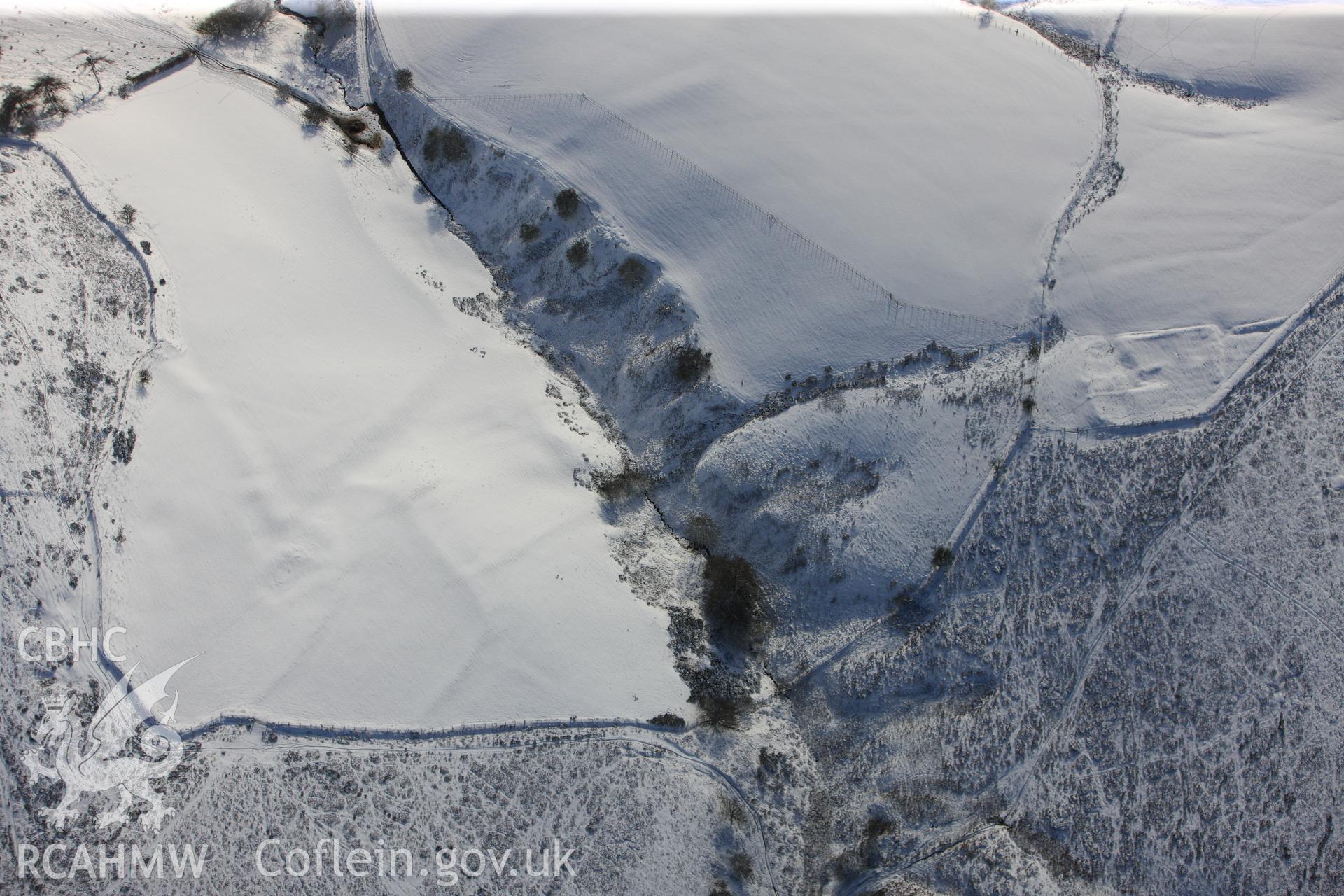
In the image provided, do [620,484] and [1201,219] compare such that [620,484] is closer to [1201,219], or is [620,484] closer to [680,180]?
[680,180]

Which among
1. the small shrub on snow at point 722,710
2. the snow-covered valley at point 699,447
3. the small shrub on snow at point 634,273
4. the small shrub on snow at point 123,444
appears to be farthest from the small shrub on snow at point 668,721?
the small shrub on snow at point 123,444

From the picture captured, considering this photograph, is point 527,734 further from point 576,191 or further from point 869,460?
point 576,191

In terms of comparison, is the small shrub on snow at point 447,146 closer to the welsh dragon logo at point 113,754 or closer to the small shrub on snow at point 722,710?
the welsh dragon logo at point 113,754

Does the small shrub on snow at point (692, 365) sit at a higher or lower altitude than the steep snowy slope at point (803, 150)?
lower

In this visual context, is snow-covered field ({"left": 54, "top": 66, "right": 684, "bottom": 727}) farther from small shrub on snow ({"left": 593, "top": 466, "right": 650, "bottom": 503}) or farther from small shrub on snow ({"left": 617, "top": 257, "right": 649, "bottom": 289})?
small shrub on snow ({"left": 617, "top": 257, "right": 649, "bottom": 289})

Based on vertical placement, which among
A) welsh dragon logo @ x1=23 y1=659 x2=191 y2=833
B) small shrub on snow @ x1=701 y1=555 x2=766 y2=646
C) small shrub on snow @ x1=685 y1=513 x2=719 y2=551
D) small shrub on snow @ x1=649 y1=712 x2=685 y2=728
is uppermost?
small shrub on snow @ x1=685 y1=513 x2=719 y2=551

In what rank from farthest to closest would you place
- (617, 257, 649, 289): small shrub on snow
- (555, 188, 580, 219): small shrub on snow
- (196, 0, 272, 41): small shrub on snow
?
(196, 0, 272, 41): small shrub on snow
(555, 188, 580, 219): small shrub on snow
(617, 257, 649, 289): small shrub on snow

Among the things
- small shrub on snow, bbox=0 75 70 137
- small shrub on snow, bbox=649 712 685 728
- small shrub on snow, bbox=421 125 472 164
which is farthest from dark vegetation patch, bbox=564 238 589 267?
small shrub on snow, bbox=0 75 70 137
